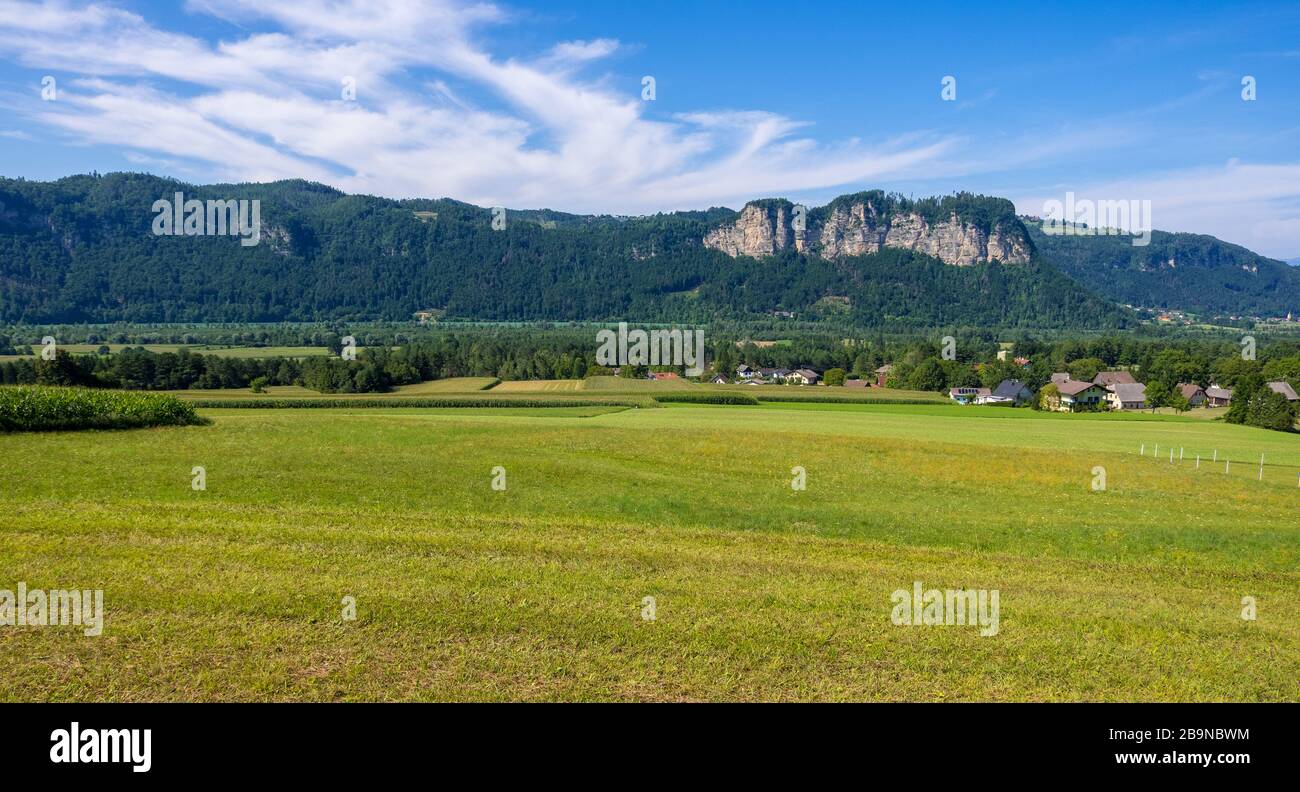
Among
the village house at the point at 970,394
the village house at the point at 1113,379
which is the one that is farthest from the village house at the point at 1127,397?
the village house at the point at 970,394

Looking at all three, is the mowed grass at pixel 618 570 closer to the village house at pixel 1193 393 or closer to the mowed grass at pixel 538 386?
the mowed grass at pixel 538 386

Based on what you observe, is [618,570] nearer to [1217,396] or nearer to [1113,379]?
[1113,379]

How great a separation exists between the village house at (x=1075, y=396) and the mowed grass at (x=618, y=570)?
5984 cm

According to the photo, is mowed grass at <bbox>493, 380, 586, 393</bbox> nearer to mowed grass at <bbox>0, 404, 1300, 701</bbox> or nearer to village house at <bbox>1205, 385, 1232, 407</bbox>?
mowed grass at <bbox>0, 404, 1300, 701</bbox>

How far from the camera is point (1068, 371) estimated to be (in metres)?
120

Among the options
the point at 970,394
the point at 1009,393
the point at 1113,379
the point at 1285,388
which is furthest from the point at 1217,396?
the point at 970,394

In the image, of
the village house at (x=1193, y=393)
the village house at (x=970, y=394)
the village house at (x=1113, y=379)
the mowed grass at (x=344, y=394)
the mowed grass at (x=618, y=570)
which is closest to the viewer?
the mowed grass at (x=618, y=570)

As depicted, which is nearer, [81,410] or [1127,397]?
[81,410]

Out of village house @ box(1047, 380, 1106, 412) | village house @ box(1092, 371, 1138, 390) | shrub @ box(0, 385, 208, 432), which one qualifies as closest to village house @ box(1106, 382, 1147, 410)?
village house @ box(1047, 380, 1106, 412)

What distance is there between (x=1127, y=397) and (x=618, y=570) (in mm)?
106913

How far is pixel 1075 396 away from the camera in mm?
98312

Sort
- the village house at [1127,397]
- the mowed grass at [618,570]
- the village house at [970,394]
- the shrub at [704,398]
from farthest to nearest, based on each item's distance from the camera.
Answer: the village house at [970,394]
the village house at [1127,397]
the shrub at [704,398]
the mowed grass at [618,570]

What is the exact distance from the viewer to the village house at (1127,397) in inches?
3863
